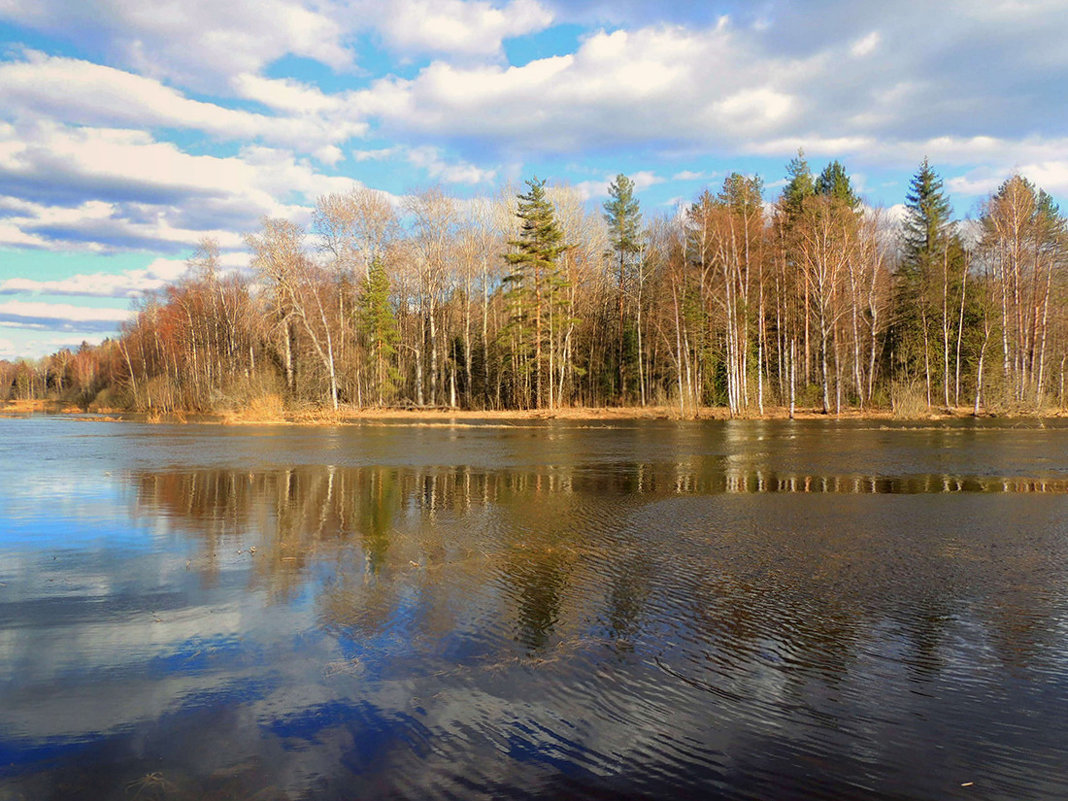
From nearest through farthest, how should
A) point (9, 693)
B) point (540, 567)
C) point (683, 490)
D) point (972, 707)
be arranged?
point (972, 707) < point (9, 693) < point (540, 567) < point (683, 490)

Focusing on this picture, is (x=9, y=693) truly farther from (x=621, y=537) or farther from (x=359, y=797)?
(x=621, y=537)

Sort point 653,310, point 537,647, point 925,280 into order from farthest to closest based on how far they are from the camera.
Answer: point 653,310 < point 925,280 < point 537,647

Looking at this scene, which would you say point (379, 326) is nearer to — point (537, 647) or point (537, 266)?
point (537, 266)

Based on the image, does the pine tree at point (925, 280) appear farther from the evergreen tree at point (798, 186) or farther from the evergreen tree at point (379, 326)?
the evergreen tree at point (379, 326)

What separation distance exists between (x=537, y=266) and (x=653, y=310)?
1126cm

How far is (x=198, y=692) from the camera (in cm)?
483

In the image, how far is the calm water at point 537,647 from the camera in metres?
3.86

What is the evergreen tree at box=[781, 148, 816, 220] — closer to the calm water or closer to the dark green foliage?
the dark green foliage

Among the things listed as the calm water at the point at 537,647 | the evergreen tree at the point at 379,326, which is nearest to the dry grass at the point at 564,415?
the evergreen tree at the point at 379,326

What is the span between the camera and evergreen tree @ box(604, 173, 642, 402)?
2378 inches

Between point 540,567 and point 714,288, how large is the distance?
1689 inches

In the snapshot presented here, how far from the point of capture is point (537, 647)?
570cm

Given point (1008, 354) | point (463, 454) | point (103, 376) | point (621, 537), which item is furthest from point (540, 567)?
point (103, 376)

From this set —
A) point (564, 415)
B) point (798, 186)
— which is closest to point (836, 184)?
point (798, 186)
